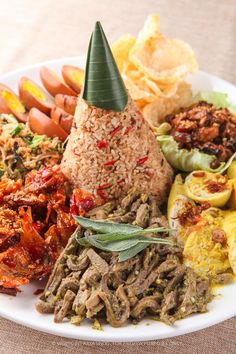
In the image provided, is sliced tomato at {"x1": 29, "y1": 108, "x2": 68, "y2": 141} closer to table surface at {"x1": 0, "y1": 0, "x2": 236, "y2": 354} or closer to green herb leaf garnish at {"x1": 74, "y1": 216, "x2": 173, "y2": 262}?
green herb leaf garnish at {"x1": 74, "y1": 216, "x2": 173, "y2": 262}

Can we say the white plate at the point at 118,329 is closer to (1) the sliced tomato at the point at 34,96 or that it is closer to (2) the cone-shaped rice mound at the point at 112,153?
(2) the cone-shaped rice mound at the point at 112,153

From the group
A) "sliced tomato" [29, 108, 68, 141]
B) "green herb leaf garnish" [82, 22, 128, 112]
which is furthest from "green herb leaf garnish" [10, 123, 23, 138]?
"green herb leaf garnish" [82, 22, 128, 112]

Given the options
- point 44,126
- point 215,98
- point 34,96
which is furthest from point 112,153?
point 215,98

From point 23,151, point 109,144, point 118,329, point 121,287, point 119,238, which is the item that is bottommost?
point 118,329

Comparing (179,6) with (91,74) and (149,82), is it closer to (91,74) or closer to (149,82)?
(149,82)

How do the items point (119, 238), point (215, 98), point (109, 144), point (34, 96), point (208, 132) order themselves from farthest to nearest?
point (215, 98) < point (34, 96) < point (208, 132) < point (109, 144) < point (119, 238)

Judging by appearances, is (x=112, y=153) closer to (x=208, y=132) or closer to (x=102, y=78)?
(x=102, y=78)

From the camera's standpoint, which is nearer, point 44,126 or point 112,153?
point 112,153

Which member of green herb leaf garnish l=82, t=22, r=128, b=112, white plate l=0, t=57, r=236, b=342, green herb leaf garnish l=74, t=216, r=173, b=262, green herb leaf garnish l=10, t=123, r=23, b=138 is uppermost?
green herb leaf garnish l=82, t=22, r=128, b=112

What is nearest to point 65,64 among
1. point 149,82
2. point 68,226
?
point 149,82
